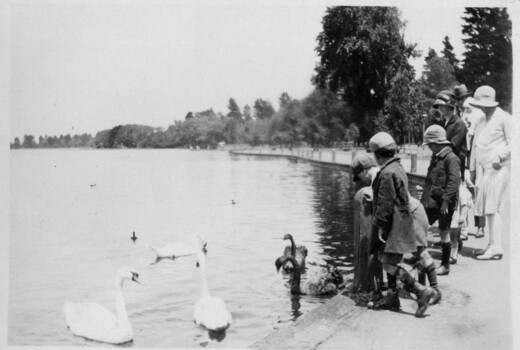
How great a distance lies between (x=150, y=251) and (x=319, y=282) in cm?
430

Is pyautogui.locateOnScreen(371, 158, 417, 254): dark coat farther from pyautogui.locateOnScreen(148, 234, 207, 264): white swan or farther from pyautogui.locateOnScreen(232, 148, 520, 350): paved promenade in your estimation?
pyautogui.locateOnScreen(148, 234, 207, 264): white swan

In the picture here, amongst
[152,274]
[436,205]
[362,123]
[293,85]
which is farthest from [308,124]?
[436,205]

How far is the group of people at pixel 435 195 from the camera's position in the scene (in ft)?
16.8

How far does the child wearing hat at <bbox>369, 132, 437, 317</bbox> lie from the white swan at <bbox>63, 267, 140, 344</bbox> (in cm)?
309

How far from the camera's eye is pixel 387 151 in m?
5.19

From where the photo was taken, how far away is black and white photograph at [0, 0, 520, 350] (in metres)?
5.37

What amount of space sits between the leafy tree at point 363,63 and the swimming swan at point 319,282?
5079mm

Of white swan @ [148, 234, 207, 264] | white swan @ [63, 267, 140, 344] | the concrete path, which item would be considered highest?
the concrete path

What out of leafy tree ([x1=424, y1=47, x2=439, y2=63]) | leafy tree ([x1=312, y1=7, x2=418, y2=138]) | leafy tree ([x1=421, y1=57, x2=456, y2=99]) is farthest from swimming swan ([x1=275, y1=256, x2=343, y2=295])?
leafy tree ([x1=312, y1=7, x2=418, y2=138])

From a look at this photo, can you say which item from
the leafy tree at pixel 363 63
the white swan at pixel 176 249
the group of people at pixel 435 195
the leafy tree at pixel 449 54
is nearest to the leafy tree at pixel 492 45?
the leafy tree at pixel 449 54

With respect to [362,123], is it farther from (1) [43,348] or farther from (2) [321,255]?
(1) [43,348]

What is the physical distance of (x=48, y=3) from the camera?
7641 millimetres

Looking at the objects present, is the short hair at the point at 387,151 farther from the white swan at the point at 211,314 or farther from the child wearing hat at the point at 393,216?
the white swan at the point at 211,314

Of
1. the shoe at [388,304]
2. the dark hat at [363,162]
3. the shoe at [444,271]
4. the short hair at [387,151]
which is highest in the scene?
the short hair at [387,151]
